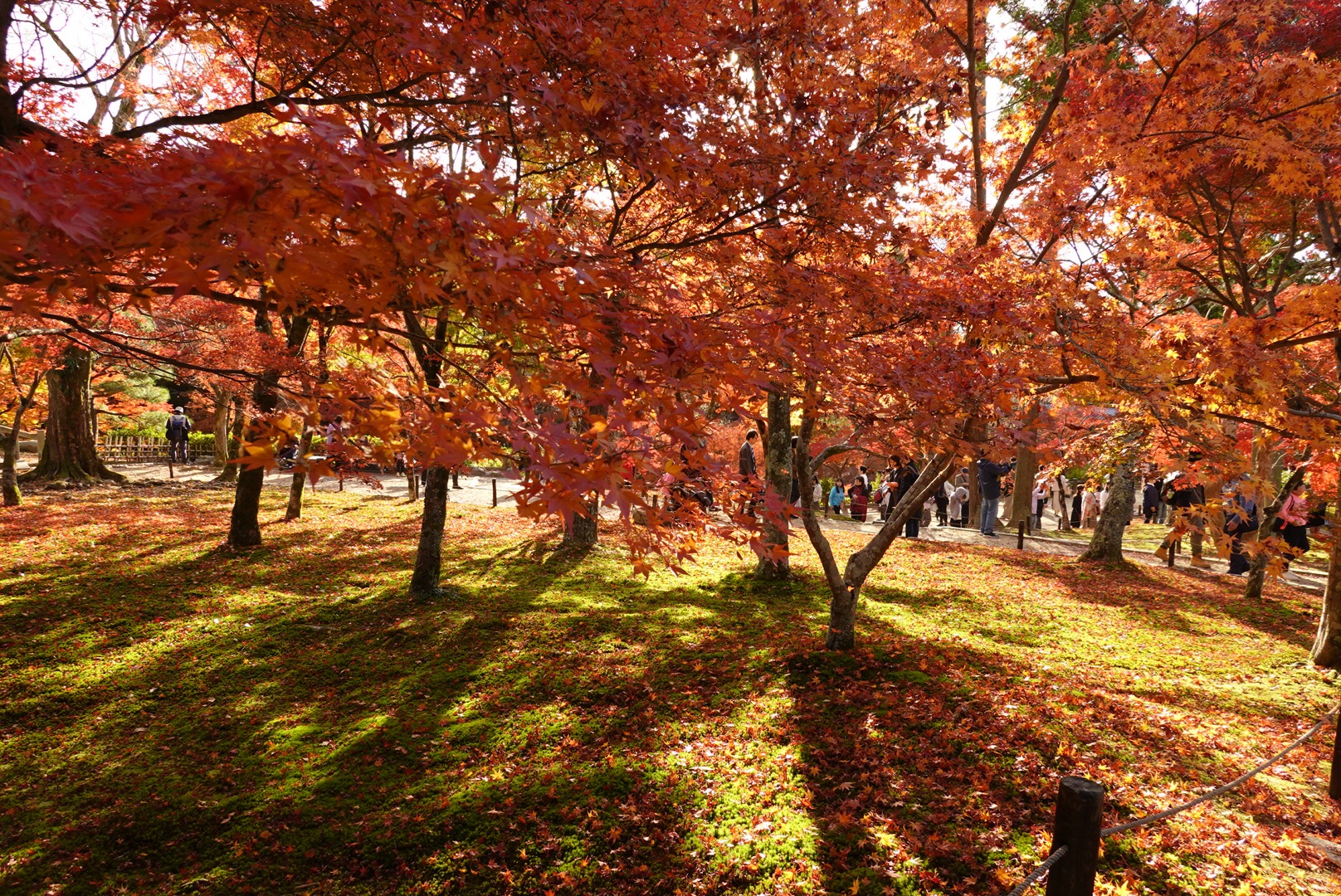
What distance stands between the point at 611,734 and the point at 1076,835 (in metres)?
3.71

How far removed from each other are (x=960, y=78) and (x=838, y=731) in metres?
5.12

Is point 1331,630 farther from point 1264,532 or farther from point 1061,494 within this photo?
point 1061,494

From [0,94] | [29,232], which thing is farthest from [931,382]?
[0,94]

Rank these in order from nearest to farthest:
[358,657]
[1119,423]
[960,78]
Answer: [960,78] < [358,657] < [1119,423]

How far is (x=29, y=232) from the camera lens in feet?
5.89

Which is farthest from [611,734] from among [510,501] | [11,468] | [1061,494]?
[1061,494]

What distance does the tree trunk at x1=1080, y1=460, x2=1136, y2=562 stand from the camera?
12.2 meters

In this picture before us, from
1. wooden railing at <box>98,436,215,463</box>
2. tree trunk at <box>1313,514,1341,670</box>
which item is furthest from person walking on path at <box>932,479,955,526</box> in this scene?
wooden railing at <box>98,436,215,463</box>

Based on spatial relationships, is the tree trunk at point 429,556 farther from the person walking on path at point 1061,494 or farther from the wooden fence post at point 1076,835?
the person walking on path at point 1061,494

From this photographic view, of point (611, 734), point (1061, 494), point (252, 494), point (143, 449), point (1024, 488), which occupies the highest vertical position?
point (1024, 488)

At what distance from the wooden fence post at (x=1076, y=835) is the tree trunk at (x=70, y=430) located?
710 inches

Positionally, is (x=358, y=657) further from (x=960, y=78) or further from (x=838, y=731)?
(x=960, y=78)

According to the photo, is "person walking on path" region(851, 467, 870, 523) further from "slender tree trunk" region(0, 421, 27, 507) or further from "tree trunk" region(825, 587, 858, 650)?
"slender tree trunk" region(0, 421, 27, 507)

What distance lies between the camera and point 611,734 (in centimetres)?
542
